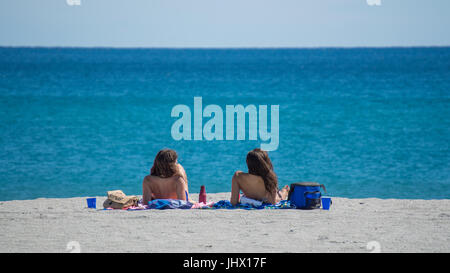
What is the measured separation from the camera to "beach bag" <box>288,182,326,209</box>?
7.80 metres

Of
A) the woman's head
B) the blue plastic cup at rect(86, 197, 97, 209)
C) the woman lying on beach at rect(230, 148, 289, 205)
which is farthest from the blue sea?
the woman's head

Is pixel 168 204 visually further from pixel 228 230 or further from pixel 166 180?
pixel 228 230

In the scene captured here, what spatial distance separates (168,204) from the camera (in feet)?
25.8

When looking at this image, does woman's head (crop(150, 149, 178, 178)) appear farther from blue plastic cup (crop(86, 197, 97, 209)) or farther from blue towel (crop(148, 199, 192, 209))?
blue plastic cup (crop(86, 197, 97, 209))

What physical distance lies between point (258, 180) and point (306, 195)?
685 millimetres

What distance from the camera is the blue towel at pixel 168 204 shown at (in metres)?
7.88

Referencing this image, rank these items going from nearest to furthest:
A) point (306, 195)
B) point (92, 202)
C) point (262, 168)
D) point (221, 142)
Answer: point (306, 195)
point (262, 168)
point (92, 202)
point (221, 142)

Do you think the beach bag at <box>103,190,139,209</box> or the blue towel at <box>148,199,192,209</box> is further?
the beach bag at <box>103,190,139,209</box>

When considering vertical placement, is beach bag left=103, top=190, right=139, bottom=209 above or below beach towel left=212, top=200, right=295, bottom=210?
above

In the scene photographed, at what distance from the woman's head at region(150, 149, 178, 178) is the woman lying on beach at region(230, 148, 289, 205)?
0.85 meters

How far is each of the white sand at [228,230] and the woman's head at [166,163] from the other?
0.62 metres

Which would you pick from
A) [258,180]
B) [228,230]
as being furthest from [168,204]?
[228,230]

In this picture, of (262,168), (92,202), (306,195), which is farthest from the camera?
(92,202)
